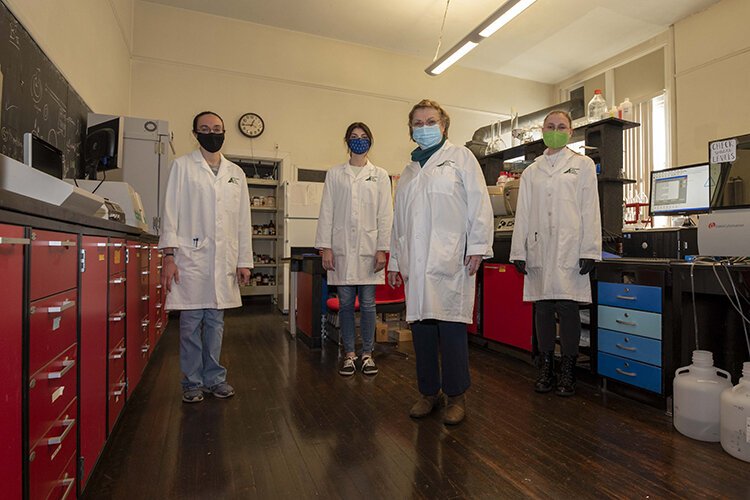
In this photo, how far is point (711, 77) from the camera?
193 inches

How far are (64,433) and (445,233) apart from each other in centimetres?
144

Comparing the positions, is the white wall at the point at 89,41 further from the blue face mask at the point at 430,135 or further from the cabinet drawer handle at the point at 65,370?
the blue face mask at the point at 430,135

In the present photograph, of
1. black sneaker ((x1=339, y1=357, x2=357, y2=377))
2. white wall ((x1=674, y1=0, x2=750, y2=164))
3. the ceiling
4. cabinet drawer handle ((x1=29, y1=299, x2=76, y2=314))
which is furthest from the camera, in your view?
the ceiling

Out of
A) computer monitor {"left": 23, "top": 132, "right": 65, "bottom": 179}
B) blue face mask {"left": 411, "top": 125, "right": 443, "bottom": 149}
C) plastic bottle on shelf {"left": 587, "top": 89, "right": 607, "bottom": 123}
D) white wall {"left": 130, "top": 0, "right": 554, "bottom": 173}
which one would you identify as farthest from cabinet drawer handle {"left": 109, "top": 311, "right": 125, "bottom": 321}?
white wall {"left": 130, "top": 0, "right": 554, "bottom": 173}

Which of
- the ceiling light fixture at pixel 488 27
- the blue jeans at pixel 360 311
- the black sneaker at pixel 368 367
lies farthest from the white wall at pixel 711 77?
the black sneaker at pixel 368 367

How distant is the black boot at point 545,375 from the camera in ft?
7.63

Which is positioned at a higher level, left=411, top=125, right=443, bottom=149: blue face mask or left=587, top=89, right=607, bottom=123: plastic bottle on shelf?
left=587, top=89, right=607, bottom=123: plastic bottle on shelf

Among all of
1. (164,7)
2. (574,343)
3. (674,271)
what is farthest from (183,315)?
(164,7)

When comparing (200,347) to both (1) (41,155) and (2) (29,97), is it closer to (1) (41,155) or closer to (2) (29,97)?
(1) (41,155)

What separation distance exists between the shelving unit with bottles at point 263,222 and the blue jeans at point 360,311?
315 cm

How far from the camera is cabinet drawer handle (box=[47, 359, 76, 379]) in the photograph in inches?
37.2

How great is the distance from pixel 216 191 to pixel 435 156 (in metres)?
1.13

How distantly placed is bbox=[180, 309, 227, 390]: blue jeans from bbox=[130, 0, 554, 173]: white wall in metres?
3.76

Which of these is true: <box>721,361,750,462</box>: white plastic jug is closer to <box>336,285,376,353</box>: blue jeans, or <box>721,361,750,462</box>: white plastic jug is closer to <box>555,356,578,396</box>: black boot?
<box>555,356,578,396</box>: black boot
